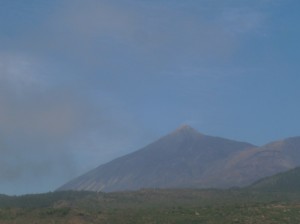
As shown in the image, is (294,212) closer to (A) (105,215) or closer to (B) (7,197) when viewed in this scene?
(A) (105,215)

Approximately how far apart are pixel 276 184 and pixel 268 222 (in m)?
77.5

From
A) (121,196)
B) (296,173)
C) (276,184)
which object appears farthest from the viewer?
(296,173)

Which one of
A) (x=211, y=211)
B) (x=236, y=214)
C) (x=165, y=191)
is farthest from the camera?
(x=165, y=191)

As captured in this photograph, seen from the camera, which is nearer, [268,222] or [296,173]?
[268,222]

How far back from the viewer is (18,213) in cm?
5534

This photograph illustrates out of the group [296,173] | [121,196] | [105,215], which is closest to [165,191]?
[121,196]

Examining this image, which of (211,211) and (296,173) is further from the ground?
(296,173)

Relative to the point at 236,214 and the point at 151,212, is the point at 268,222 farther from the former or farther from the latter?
the point at 151,212

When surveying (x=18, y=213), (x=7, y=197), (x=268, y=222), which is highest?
(x=7, y=197)

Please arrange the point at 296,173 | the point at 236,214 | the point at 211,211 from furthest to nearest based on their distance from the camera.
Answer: the point at 296,173, the point at 211,211, the point at 236,214

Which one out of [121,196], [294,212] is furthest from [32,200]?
[294,212]

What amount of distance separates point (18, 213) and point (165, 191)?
54.8 meters

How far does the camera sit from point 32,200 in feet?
329

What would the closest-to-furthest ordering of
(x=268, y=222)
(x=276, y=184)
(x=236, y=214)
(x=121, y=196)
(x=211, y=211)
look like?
(x=268, y=222)
(x=236, y=214)
(x=211, y=211)
(x=121, y=196)
(x=276, y=184)
